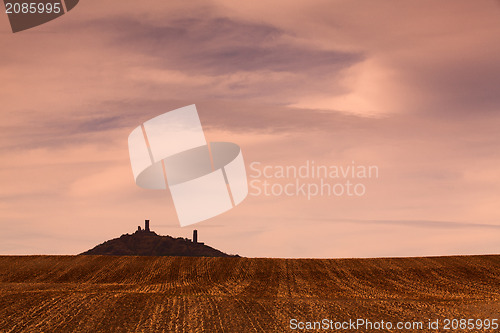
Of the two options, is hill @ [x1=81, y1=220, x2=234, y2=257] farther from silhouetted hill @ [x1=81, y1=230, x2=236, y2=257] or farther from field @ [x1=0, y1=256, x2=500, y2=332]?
field @ [x1=0, y1=256, x2=500, y2=332]

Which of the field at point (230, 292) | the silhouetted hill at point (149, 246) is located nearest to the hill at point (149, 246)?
the silhouetted hill at point (149, 246)

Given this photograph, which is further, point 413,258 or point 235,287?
point 413,258

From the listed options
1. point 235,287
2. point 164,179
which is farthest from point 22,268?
point 235,287

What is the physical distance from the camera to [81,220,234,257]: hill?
131 m

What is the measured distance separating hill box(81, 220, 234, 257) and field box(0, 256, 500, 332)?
262ft

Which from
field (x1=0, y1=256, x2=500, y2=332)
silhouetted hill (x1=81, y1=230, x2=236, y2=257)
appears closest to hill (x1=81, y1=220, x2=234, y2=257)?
silhouetted hill (x1=81, y1=230, x2=236, y2=257)

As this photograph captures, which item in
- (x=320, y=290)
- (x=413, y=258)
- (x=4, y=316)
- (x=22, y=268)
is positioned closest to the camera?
(x=4, y=316)

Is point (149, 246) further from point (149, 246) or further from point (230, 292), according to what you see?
point (230, 292)

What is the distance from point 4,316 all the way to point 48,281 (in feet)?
56.8

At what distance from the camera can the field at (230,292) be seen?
23.4 m

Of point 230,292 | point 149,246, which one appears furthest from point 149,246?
point 230,292

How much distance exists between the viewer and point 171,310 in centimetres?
2470

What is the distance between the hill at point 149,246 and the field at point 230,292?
262 ft

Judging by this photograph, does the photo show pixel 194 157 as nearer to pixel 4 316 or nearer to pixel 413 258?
pixel 4 316
